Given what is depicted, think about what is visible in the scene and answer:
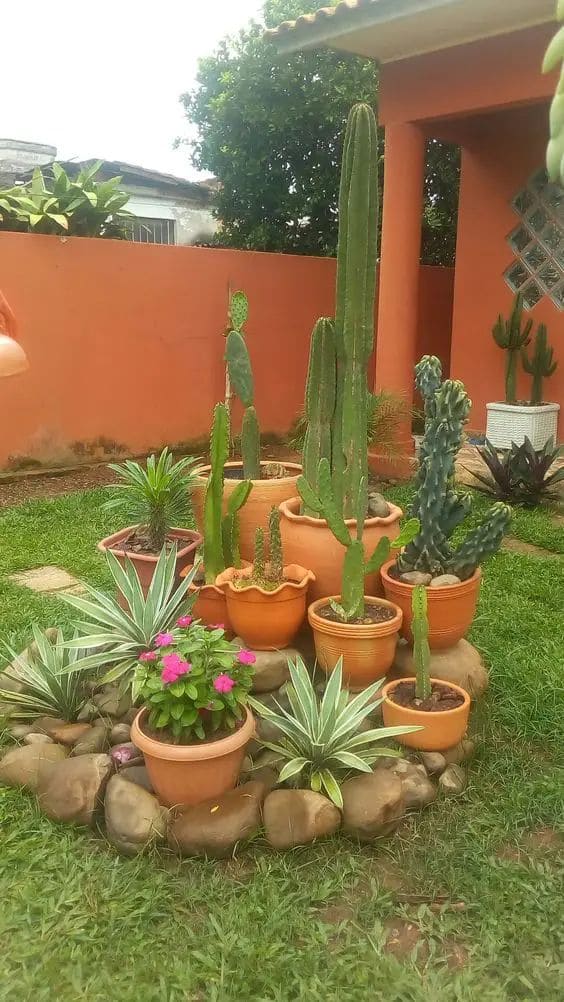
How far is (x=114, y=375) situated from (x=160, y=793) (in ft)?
17.2

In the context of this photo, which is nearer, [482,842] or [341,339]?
[482,842]

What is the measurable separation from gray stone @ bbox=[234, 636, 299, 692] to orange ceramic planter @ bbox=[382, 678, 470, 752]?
0.40m

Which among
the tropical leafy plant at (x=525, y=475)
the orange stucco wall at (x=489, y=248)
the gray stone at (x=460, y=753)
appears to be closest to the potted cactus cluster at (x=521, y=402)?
the orange stucco wall at (x=489, y=248)

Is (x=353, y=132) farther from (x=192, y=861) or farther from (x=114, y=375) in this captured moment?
(x=114, y=375)

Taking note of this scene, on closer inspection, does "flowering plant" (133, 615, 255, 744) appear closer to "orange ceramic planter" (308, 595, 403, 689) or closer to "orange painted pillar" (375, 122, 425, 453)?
"orange ceramic planter" (308, 595, 403, 689)

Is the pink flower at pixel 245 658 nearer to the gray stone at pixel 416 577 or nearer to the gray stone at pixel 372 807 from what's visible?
the gray stone at pixel 372 807

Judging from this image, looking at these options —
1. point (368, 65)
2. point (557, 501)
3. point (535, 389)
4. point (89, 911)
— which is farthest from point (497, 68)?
point (89, 911)

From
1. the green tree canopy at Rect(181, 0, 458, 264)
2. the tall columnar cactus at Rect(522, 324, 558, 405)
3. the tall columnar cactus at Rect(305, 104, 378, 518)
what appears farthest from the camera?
the green tree canopy at Rect(181, 0, 458, 264)

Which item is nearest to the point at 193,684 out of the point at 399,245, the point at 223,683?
the point at 223,683

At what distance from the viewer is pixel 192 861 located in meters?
2.32

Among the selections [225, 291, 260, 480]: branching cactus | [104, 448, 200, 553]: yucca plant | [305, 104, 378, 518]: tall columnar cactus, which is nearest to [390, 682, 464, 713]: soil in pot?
[305, 104, 378, 518]: tall columnar cactus

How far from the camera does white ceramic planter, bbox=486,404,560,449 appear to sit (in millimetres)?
7195

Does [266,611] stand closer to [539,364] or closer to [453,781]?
[453,781]

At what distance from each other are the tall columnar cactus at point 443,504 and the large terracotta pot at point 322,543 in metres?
0.13
